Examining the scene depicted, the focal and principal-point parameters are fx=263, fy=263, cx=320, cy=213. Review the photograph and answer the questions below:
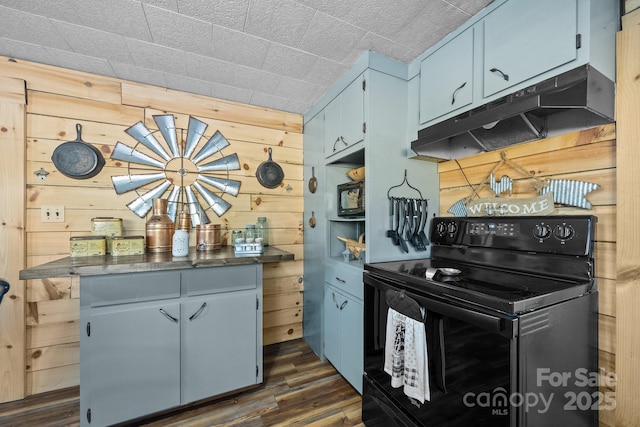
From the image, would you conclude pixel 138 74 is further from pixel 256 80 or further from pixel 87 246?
pixel 87 246

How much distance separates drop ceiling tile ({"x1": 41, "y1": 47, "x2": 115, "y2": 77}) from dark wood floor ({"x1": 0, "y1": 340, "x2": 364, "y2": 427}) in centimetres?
217

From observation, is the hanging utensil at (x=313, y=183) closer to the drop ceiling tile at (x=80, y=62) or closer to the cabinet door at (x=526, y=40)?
the cabinet door at (x=526, y=40)

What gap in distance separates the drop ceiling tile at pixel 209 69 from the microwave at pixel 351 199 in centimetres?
112

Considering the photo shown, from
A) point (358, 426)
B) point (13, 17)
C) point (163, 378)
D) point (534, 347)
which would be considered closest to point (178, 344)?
point (163, 378)

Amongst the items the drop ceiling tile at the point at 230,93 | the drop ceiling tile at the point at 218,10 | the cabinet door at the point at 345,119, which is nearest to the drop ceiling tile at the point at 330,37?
the cabinet door at the point at 345,119

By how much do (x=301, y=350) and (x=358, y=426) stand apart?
0.91m

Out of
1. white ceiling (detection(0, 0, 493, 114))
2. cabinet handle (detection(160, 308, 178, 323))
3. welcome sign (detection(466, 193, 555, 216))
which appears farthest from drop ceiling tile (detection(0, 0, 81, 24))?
welcome sign (detection(466, 193, 555, 216))

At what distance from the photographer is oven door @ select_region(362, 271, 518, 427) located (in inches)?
32.3

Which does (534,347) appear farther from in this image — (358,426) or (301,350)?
(301,350)

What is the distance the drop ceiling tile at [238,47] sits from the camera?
1.45m

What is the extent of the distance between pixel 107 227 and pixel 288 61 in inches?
63.5

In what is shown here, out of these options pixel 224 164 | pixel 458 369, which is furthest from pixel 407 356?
pixel 224 164

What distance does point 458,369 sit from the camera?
3.23 feet

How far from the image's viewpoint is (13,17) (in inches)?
52.4
